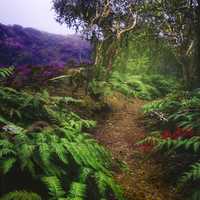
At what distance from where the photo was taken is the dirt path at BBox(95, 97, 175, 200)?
5.20 metres

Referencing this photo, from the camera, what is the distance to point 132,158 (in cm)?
668

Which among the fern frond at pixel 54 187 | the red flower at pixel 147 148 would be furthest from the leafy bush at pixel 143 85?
the fern frond at pixel 54 187

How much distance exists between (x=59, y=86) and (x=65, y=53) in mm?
12871

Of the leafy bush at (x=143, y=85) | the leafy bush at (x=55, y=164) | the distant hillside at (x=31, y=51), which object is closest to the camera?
the leafy bush at (x=55, y=164)

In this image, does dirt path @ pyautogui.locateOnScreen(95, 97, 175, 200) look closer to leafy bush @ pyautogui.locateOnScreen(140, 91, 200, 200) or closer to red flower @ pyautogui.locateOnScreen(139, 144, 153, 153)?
red flower @ pyautogui.locateOnScreen(139, 144, 153, 153)

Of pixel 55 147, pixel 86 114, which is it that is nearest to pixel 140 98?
pixel 86 114

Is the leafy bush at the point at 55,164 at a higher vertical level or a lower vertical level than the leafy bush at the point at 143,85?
lower

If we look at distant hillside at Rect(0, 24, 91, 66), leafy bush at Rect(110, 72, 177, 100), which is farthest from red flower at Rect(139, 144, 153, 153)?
distant hillside at Rect(0, 24, 91, 66)

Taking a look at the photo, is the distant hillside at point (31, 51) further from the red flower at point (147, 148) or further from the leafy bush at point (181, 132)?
the red flower at point (147, 148)

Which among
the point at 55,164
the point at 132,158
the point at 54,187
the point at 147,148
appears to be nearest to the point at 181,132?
the point at 147,148

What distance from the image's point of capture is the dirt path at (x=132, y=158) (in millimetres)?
5203

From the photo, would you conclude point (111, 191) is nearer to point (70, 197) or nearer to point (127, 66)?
point (70, 197)

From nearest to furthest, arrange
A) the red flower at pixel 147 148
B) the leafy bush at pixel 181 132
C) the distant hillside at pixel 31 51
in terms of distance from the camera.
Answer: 1. the leafy bush at pixel 181 132
2. the red flower at pixel 147 148
3. the distant hillside at pixel 31 51

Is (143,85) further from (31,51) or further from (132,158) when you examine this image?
(31,51)
